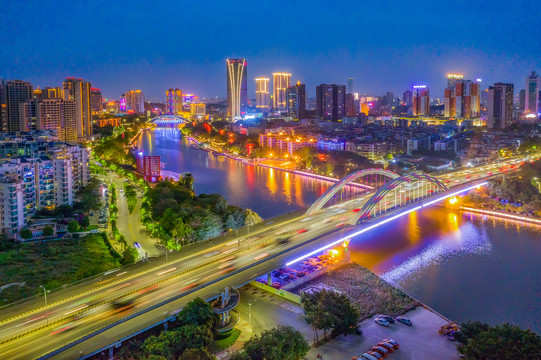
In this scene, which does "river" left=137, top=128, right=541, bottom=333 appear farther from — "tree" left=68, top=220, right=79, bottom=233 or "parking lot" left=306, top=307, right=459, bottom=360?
"tree" left=68, top=220, right=79, bottom=233

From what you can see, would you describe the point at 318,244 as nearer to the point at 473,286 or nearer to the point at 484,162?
the point at 473,286

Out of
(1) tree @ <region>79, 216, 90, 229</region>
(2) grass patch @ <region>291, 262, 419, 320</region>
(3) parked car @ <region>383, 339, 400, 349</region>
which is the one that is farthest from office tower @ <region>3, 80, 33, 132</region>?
(3) parked car @ <region>383, 339, 400, 349</region>

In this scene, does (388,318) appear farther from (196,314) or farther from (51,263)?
(51,263)

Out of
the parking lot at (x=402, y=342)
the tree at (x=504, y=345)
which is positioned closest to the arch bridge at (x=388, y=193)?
the parking lot at (x=402, y=342)

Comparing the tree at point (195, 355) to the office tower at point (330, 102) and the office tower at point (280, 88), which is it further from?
the office tower at point (280, 88)

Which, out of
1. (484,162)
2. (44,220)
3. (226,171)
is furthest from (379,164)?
(44,220)

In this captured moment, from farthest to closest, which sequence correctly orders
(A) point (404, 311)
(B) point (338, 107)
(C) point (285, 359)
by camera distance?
(B) point (338, 107) < (A) point (404, 311) < (C) point (285, 359)
